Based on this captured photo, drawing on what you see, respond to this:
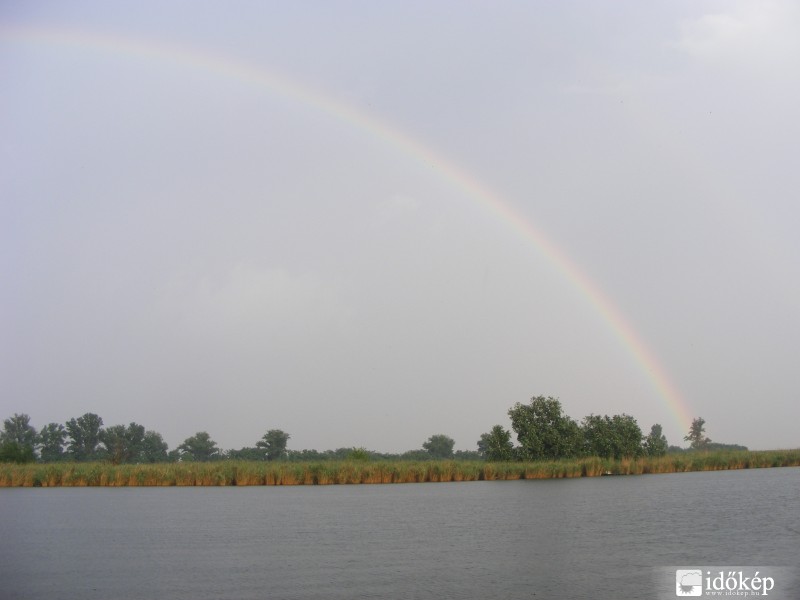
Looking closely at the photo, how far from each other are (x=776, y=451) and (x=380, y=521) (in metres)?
62.1

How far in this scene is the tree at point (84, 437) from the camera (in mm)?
112500

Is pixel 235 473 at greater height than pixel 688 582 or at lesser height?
greater

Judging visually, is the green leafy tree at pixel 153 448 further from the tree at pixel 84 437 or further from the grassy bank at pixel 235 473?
the grassy bank at pixel 235 473

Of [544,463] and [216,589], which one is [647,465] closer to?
[544,463]

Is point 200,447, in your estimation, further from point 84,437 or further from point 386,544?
point 386,544

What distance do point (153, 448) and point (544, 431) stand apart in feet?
241

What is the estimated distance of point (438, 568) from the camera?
20844 mm

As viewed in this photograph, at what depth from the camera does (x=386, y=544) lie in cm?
2550

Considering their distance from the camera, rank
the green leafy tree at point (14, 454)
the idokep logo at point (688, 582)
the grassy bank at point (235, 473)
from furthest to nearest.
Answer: the green leafy tree at point (14, 454), the grassy bank at point (235, 473), the idokep logo at point (688, 582)

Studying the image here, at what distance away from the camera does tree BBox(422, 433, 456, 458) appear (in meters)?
133

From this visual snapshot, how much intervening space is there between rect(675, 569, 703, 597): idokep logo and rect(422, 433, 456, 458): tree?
11361 cm

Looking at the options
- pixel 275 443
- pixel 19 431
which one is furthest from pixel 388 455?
pixel 19 431

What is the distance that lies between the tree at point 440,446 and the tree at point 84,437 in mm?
51708

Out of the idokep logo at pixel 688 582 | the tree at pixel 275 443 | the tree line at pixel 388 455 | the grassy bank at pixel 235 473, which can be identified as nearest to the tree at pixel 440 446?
the tree line at pixel 388 455
